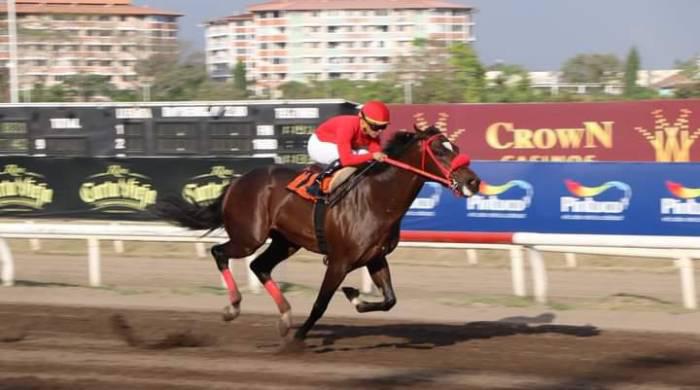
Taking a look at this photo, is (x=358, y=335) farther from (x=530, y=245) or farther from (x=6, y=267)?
(x=6, y=267)

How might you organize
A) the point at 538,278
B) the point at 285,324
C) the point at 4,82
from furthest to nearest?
the point at 4,82 < the point at 538,278 < the point at 285,324

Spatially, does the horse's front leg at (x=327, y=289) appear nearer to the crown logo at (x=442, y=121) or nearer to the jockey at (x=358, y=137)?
the jockey at (x=358, y=137)

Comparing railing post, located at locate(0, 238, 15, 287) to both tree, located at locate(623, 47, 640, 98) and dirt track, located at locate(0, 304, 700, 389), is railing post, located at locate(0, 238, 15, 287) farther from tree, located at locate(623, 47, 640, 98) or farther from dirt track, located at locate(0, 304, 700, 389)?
tree, located at locate(623, 47, 640, 98)

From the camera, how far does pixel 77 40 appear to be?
47.2m

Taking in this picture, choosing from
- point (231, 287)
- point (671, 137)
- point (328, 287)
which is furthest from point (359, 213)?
point (671, 137)

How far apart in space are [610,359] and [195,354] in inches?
109

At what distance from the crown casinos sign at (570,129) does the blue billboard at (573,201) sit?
5682 millimetres

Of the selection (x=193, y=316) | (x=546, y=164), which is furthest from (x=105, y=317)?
(x=546, y=164)

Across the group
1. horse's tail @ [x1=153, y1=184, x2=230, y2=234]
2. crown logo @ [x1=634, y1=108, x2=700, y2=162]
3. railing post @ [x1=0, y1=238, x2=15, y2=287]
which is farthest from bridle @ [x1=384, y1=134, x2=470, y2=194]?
crown logo @ [x1=634, y1=108, x2=700, y2=162]

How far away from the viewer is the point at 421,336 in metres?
8.98

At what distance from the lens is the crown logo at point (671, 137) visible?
19906mm

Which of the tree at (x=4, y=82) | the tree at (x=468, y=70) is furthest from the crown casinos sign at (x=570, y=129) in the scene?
the tree at (x=4, y=82)

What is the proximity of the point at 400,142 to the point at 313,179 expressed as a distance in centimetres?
72

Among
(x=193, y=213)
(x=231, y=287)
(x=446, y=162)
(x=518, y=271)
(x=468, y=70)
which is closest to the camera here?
(x=446, y=162)
